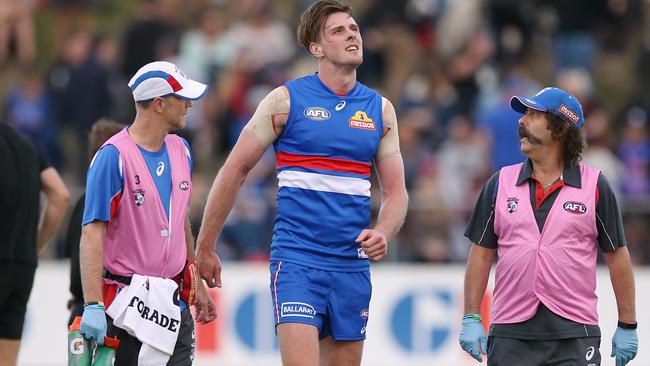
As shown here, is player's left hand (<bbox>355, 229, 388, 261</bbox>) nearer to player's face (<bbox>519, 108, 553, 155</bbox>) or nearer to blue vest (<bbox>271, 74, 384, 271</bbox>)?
blue vest (<bbox>271, 74, 384, 271</bbox>)

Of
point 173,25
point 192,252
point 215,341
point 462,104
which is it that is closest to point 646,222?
point 462,104

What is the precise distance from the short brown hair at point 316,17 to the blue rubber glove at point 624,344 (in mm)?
2595

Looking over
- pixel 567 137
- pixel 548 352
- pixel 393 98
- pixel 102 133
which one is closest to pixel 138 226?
pixel 102 133

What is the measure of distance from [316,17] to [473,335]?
2190 millimetres

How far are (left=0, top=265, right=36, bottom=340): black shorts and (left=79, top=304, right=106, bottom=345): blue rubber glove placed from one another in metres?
2.06

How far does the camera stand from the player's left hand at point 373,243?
26.1 ft

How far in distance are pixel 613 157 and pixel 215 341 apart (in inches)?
204

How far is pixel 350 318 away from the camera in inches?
322

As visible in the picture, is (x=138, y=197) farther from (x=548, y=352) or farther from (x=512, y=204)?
(x=548, y=352)

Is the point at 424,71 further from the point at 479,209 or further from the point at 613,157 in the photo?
the point at 479,209

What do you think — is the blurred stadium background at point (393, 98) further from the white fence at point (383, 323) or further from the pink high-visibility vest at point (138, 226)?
the pink high-visibility vest at point (138, 226)

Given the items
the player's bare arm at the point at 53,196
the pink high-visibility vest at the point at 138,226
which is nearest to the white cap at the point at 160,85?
the pink high-visibility vest at the point at 138,226

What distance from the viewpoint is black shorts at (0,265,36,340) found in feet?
31.1

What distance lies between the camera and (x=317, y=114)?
8.21 metres
